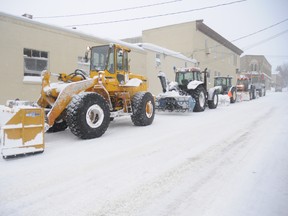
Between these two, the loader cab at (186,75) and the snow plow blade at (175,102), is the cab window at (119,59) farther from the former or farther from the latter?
the loader cab at (186,75)

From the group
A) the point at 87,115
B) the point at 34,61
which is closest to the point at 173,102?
the point at 87,115

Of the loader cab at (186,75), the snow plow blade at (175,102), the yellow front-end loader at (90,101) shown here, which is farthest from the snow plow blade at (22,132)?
the loader cab at (186,75)

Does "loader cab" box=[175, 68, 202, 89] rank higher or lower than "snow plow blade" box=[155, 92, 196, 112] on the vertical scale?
higher

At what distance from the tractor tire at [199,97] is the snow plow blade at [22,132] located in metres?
8.89

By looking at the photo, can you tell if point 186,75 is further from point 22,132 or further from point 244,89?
point 244,89

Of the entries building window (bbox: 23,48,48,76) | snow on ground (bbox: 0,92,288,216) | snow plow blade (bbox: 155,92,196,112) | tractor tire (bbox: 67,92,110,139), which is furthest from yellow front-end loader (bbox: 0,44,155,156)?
building window (bbox: 23,48,48,76)

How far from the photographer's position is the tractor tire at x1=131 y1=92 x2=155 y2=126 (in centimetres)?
793

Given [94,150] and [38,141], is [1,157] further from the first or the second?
[94,150]

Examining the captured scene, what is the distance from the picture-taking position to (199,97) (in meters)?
12.8

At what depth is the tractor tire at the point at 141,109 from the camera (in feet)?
26.0

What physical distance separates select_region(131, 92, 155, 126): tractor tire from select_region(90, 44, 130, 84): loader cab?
0.70 m

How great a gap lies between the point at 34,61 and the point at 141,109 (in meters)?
6.34

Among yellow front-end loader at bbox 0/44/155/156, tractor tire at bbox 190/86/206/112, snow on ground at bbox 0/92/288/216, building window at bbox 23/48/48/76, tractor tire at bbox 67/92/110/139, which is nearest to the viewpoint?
snow on ground at bbox 0/92/288/216

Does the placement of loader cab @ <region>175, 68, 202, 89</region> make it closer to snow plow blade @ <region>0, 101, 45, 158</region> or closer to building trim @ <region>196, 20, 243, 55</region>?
snow plow blade @ <region>0, 101, 45, 158</region>
